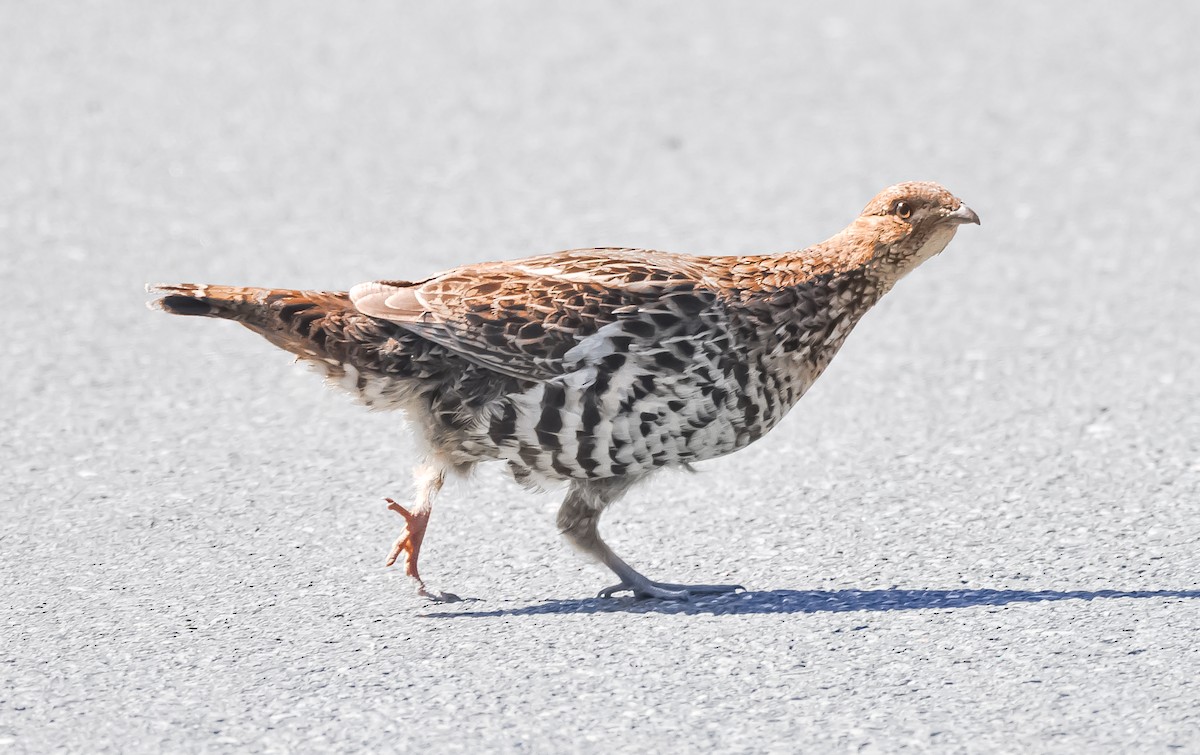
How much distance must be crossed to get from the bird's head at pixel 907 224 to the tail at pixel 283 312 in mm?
1598

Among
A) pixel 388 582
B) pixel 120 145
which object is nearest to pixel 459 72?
pixel 120 145

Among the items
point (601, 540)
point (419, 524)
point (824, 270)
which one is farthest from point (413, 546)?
point (824, 270)

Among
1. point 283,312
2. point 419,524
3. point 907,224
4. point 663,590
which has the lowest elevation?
point 663,590

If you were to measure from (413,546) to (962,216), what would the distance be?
1.93 metres

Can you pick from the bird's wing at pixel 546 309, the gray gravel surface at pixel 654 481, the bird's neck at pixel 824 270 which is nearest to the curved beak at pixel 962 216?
the bird's neck at pixel 824 270

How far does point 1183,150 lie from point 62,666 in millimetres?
7653

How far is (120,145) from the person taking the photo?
1064 centimetres

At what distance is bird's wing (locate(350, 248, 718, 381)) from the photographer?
5.41m

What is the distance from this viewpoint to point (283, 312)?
5531 millimetres

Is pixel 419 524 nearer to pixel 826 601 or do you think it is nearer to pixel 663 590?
pixel 663 590

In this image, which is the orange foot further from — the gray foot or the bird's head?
the bird's head

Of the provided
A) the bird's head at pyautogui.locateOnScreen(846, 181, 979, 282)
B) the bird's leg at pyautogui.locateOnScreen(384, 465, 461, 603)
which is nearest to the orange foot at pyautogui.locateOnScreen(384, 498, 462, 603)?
the bird's leg at pyautogui.locateOnScreen(384, 465, 461, 603)

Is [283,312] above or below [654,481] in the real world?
above

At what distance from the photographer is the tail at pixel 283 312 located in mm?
5484
